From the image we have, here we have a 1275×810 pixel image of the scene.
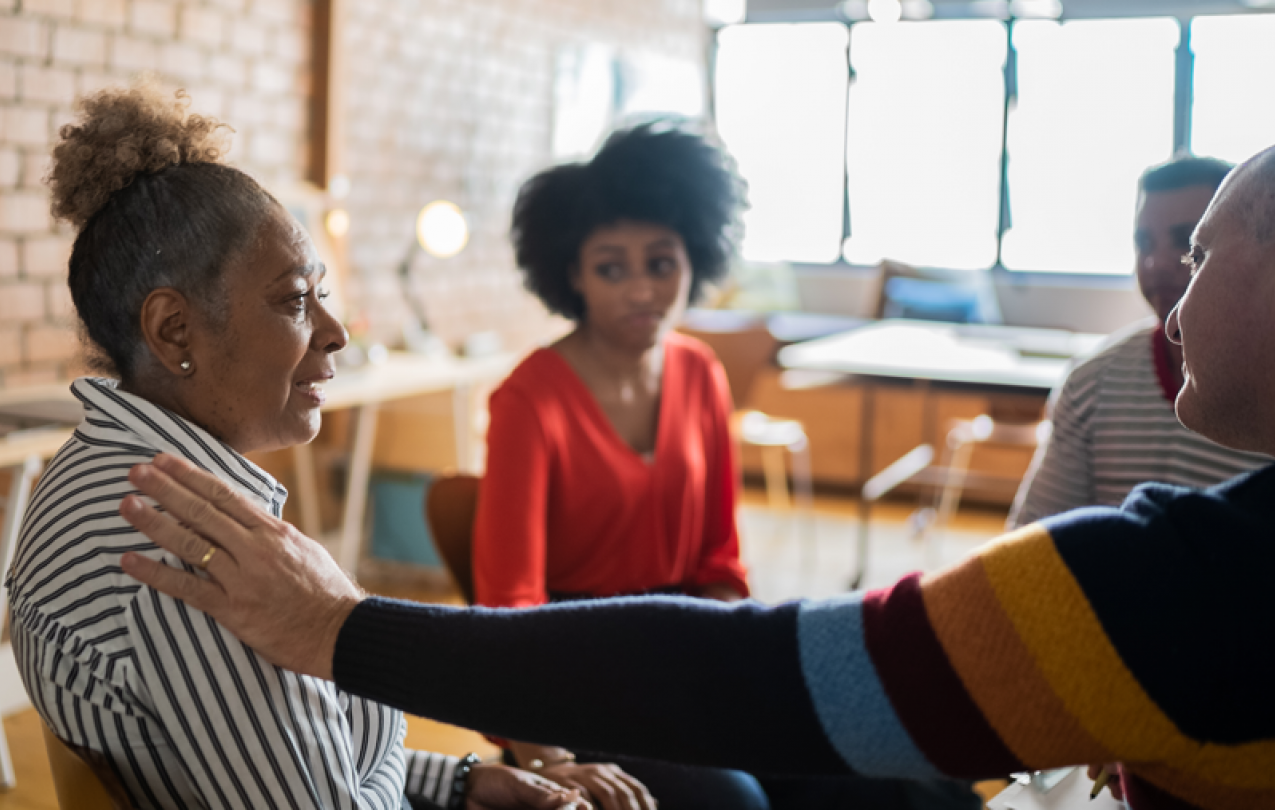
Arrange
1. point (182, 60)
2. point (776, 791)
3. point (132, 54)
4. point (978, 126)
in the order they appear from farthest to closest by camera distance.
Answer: point (978, 126)
point (182, 60)
point (132, 54)
point (776, 791)

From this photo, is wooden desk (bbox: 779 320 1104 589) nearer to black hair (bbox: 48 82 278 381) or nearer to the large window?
the large window

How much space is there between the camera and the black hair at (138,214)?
3.72 feet

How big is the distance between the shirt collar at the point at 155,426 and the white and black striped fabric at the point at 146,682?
3cm

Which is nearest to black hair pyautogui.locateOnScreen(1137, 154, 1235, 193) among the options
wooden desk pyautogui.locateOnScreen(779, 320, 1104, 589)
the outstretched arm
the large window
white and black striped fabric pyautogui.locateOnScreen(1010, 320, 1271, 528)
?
white and black striped fabric pyautogui.locateOnScreen(1010, 320, 1271, 528)

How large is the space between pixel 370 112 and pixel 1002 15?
4.19 m

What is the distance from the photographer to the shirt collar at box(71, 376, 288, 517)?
1.10 metres

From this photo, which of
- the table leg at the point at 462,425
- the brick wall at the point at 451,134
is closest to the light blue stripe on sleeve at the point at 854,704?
the table leg at the point at 462,425

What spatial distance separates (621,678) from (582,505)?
43.4 inches

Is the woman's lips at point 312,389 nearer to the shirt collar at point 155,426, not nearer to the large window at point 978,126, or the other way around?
the shirt collar at point 155,426

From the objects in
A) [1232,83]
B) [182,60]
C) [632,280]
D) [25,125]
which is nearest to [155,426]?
[632,280]

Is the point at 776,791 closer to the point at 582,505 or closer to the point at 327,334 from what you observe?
the point at 582,505

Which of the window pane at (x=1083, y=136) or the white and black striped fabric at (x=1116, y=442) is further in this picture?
the window pane at (x=1083, y=136)

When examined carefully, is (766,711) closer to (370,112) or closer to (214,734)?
(214,734)

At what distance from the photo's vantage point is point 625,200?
215 cm
